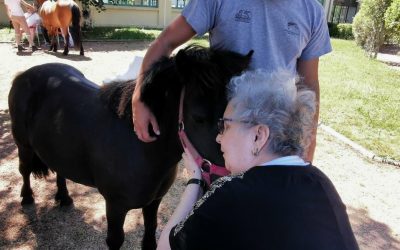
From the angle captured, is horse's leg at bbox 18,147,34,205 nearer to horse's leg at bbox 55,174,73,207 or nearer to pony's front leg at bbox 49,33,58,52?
horse's leg at bbox 55,174,73,207

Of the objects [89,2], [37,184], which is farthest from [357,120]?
[89,2]

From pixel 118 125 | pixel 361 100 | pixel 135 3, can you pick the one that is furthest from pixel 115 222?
pixel 135 3

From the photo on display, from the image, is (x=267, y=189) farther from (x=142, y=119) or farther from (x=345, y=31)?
(x=345, y=31)

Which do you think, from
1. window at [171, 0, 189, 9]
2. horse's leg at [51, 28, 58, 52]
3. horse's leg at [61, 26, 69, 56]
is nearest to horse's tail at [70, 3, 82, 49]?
horse's leg at [61, 26, 69, 56]

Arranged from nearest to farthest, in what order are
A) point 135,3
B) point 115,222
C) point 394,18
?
point 115,222 → point 394,18 → point 135,3

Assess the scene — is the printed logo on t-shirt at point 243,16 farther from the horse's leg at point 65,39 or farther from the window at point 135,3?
the window at point 135,3

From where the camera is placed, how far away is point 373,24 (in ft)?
44.7

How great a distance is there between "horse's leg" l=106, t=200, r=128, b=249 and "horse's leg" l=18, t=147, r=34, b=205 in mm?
1195

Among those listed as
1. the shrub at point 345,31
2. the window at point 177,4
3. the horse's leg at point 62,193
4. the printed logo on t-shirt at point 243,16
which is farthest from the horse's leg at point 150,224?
the shrub at point 345,31

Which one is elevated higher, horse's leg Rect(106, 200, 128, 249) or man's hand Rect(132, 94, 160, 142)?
man's hand Rect(132, 94, 160, 142)

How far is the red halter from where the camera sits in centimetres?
164

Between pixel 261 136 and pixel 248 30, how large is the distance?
2.43ft

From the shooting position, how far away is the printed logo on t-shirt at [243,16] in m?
1.78

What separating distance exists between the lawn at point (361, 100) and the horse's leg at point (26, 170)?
1813mm
